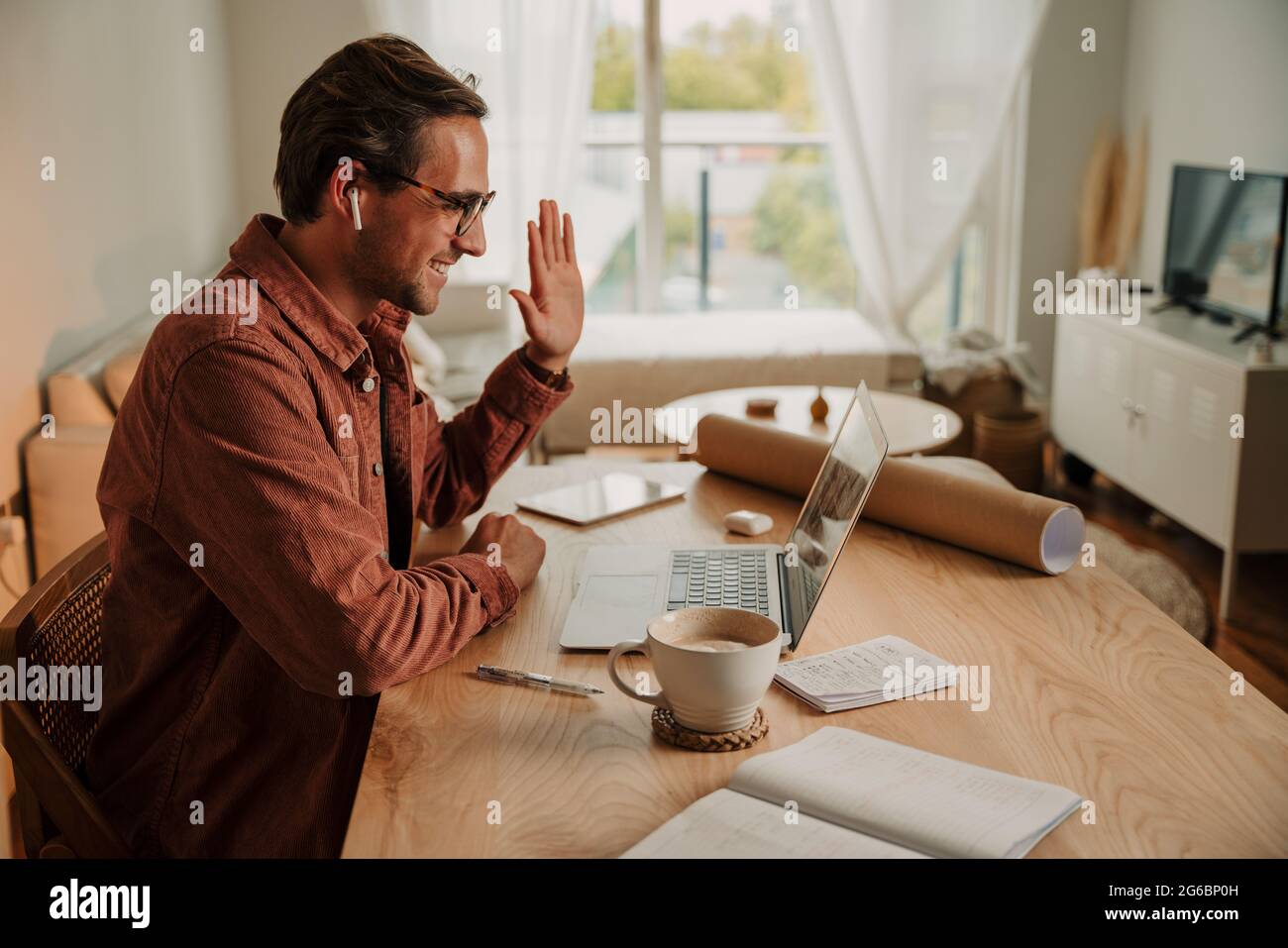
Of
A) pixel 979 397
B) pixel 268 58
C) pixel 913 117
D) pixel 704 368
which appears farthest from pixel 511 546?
pixel 268 58

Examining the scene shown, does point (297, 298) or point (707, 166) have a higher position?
point (707, 166)

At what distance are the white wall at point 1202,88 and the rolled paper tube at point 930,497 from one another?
289cm

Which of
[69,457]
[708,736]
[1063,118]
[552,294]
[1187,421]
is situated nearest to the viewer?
[708,736]

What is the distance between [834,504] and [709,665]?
337 millimetres

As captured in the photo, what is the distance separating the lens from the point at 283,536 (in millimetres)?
1055

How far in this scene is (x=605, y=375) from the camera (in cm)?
429

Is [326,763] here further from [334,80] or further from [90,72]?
[90,72]

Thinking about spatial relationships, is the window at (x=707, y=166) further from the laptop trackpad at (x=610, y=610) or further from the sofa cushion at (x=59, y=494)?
the laptop trackpad at (x=610, y=610)

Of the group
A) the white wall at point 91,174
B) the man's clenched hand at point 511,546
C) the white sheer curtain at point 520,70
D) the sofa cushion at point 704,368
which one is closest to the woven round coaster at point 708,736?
the man's clenched hand at point 511,546

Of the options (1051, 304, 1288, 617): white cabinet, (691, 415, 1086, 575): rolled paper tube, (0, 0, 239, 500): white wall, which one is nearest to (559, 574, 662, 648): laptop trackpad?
(691, 415, 1086, 575): rolled paper tube

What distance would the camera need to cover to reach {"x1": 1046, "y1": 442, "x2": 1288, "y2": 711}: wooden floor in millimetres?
2873

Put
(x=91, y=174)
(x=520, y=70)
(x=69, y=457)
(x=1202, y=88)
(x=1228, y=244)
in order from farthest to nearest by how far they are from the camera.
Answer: (x=520, y=70)
(x=1202, y=88)
(x=1228, y=244)
(x=91, y=174)
(x=69, y=457)

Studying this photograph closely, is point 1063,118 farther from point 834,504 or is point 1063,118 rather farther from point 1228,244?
point 834,504
